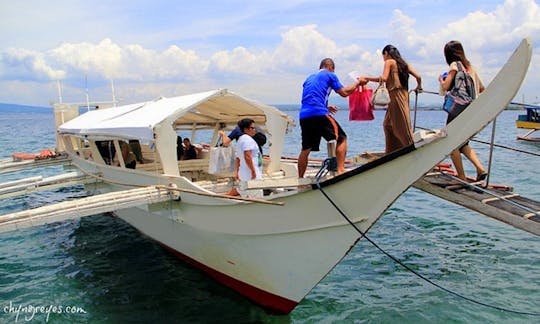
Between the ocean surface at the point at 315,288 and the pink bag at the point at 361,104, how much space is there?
3.26 meters

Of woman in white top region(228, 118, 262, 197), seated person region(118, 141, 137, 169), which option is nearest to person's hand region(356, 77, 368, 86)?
woman in white top region(228, 118, 262, 197)

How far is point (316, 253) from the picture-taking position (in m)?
6.25

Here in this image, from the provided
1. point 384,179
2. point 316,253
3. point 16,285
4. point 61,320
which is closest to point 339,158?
point 384,179

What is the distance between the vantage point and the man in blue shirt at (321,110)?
6148 mm

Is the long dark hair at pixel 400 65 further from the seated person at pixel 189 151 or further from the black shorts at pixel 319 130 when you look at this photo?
the seated person at pixel 189 151

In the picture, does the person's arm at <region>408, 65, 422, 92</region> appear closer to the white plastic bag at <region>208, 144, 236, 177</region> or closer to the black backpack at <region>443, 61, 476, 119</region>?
the black backpack at <region>443, 61, 476, 119</region>

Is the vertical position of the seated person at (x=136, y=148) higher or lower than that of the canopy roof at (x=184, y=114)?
lower

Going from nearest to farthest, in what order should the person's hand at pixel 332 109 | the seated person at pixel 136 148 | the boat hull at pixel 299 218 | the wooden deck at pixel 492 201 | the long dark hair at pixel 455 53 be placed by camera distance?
the boat hull at pixel 299 218
the wooden deck at pixel 492 201
the long dark hair at pixel 455 53
the person's hand at pixel 332 109
the seated person at pixel 136 148

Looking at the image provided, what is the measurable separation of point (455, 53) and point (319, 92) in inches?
70.0

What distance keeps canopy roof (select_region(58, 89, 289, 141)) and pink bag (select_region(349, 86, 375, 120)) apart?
285 cm

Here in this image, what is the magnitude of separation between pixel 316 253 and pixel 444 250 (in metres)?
5.00

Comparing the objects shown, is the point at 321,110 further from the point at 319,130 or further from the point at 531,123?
the point at 531,123

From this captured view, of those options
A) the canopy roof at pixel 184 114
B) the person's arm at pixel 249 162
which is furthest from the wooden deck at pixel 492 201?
the canopy roof at pixel 184 114

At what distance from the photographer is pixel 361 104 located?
5.89m
